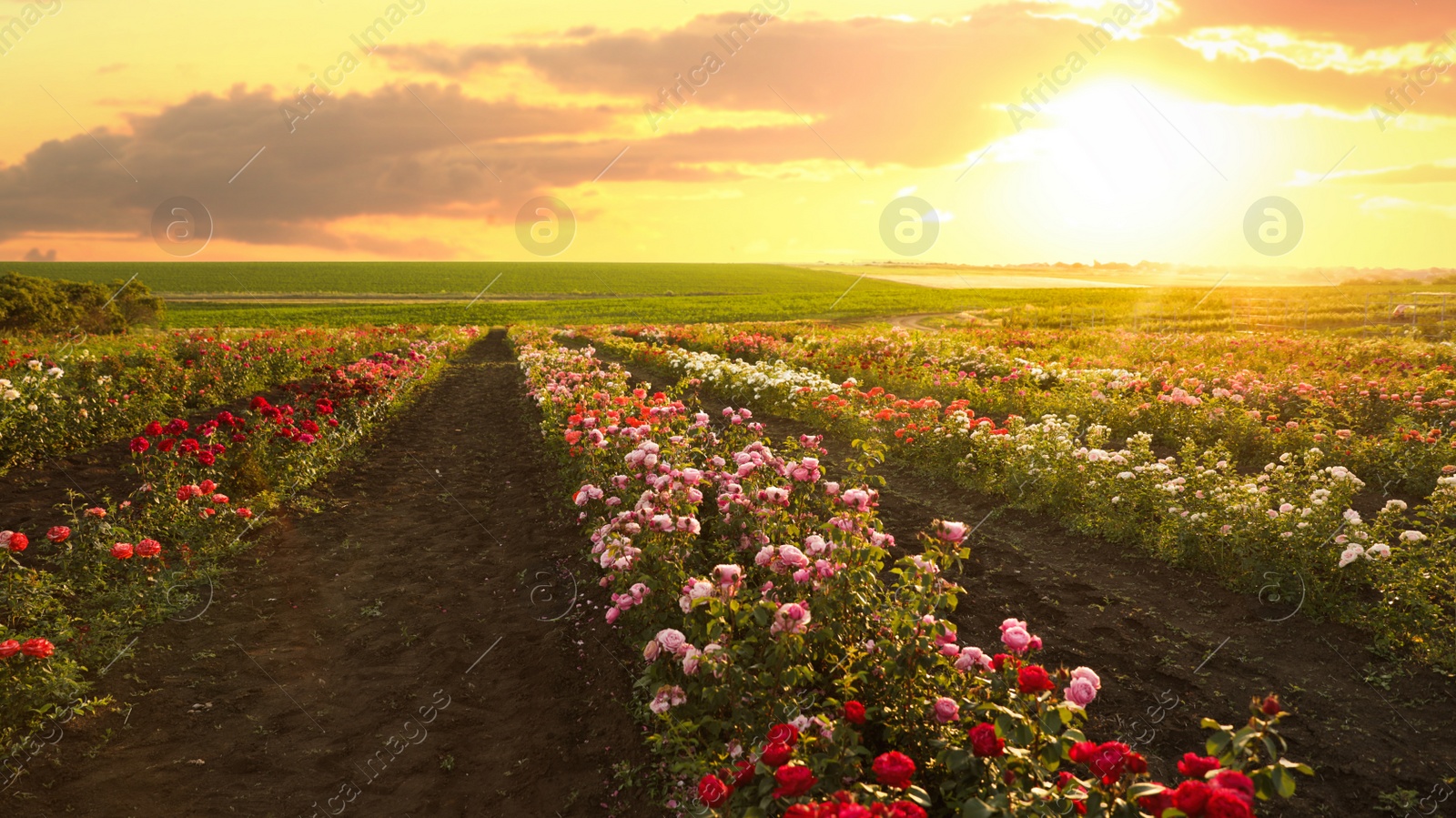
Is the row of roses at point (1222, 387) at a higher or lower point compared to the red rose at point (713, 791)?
higher

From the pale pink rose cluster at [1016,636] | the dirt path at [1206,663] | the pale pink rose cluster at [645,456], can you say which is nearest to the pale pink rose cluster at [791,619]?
the pale pink rose cluster at [1016,636]

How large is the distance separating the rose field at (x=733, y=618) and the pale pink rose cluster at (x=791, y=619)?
0.02 metres

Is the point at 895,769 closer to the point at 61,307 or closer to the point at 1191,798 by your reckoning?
the point at 1191,798

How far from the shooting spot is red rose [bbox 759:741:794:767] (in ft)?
8.40

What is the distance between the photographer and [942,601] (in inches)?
137

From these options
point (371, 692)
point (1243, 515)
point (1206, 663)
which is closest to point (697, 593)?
point (371, 692)

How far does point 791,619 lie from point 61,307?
35.2 meters

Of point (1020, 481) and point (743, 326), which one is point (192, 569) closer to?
point (1020, 481)

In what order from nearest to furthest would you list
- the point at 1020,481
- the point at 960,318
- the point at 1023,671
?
the point at 1023,671 → the point at 1020,481 → the point at 960,318

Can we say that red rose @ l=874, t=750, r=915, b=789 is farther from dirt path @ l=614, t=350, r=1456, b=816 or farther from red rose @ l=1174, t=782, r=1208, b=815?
dirt path @ l=614, t=350, r=1456, b=816

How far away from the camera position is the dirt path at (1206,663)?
411 cm

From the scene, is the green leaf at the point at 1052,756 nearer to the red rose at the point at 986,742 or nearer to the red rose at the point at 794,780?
the red rose at the point at 986,742

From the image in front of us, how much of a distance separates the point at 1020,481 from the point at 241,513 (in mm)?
8102

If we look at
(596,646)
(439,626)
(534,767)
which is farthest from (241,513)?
(534,767)
